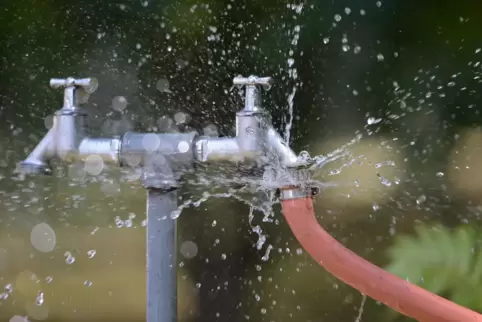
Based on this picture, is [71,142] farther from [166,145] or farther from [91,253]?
[91,253]

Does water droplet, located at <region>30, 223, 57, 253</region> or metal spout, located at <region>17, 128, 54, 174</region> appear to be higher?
metal spout, located at <region>17, 128, 54, 174</region>

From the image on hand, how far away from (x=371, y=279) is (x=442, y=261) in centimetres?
33

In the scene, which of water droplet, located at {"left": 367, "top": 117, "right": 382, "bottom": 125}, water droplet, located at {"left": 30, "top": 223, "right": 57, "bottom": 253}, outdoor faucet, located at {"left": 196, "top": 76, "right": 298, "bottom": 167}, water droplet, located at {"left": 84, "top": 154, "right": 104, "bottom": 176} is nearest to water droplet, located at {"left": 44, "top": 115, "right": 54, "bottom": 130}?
water droplet, located at {"left": 30, "top": 223, "right": 57, "bottom": 253}

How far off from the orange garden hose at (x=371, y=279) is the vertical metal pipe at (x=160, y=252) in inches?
5.6

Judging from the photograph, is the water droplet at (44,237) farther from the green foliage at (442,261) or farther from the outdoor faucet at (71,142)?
the green foliage at (442,261)

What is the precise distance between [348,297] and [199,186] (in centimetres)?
31

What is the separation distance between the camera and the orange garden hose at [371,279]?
54 cm

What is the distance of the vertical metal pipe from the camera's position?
2.00ft

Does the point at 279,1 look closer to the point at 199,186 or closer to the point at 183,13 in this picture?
the point at 183,13


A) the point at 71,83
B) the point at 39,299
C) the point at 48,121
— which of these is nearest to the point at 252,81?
the point at 71,83

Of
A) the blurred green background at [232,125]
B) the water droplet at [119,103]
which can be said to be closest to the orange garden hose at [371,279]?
the blurred green background at [232,125]

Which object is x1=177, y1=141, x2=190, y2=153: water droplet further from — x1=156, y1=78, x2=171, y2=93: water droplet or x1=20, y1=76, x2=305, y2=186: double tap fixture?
x1=156, y1=78, x2=171, y2=93: water droplet

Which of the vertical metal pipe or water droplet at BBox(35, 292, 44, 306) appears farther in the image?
water droplet at BBox(35, 292, 44, 306)

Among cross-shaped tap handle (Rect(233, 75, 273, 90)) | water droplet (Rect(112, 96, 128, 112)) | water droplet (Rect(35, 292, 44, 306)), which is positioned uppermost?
water droplet (Rect(112, 96, 128, 112))
